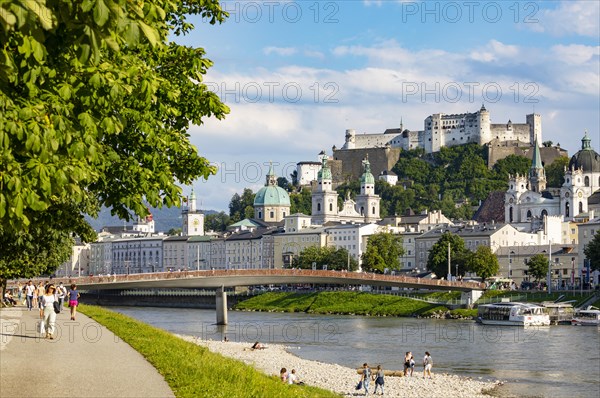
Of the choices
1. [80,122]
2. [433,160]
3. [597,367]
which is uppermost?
[433,160]

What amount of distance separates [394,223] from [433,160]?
1340 inches

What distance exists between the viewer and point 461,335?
5200cm

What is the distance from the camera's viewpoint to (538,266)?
92.7 metres

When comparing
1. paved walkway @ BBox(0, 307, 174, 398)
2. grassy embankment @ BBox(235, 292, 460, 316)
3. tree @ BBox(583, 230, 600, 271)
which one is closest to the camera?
paved walkway @ BBox(0, 307, 174, 398)

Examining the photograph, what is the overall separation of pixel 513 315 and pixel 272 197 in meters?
103

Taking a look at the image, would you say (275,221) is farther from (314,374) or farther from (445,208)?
(314,374)

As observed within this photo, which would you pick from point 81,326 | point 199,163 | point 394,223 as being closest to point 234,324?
point 81,326

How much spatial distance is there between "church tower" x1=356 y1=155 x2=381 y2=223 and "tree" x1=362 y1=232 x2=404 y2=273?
4525 cm

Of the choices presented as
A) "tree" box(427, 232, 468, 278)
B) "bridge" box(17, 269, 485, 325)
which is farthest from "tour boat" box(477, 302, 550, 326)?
"tree" box(427, 232, 468, 278)

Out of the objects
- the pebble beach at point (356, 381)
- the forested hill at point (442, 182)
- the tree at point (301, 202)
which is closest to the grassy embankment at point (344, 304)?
the pebble beach at point (356, 381)

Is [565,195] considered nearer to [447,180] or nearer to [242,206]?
[447,180]

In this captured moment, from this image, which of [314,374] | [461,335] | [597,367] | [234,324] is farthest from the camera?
[234,324]

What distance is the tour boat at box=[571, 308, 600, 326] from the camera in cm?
6053

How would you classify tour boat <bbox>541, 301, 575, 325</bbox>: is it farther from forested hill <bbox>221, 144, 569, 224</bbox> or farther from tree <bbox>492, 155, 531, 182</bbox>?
tree <bbox>492, 155, 531, 182</bbox>
